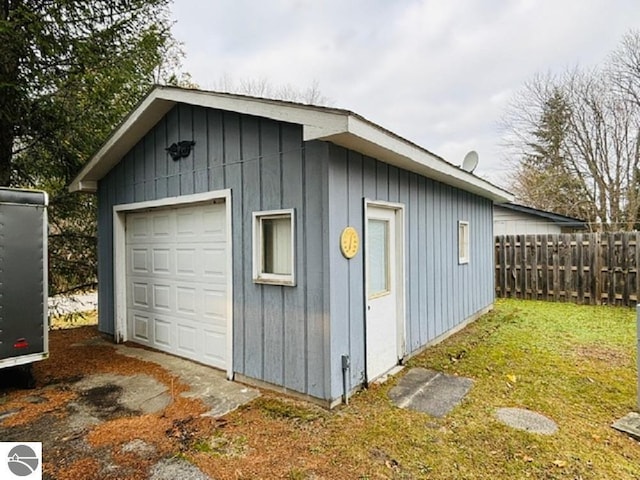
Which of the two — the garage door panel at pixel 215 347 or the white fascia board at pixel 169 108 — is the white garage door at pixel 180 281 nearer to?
the garage door panel at pixel 215 347

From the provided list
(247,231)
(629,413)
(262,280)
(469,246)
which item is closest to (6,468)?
(262,280)

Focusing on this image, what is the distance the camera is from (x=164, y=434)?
9.85 ft

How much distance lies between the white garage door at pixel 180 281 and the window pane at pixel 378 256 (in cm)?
177

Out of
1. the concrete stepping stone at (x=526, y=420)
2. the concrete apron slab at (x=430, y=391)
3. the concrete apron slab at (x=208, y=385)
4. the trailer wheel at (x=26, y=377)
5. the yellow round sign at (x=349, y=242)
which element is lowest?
the concrete apron slab at (x=430, y=391)

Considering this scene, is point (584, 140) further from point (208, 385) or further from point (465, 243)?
point (208, 385)

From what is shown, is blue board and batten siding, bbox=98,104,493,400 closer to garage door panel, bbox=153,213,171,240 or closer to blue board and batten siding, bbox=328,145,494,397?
blue board and batten siding, bbox=328,145,494,397

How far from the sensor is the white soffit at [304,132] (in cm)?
322

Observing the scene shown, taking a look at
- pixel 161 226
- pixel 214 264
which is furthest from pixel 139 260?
pixel 214 264

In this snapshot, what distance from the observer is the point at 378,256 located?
179 inches

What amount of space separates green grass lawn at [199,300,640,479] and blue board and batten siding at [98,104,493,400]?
469mm

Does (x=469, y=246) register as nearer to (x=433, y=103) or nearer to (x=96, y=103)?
(x=96, y=103)

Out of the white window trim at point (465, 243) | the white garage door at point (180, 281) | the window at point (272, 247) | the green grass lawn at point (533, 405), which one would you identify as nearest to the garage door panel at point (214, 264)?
the white garage door at point (180, 281)

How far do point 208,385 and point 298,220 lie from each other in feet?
7.05

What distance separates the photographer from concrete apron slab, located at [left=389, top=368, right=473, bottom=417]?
3547 mm
